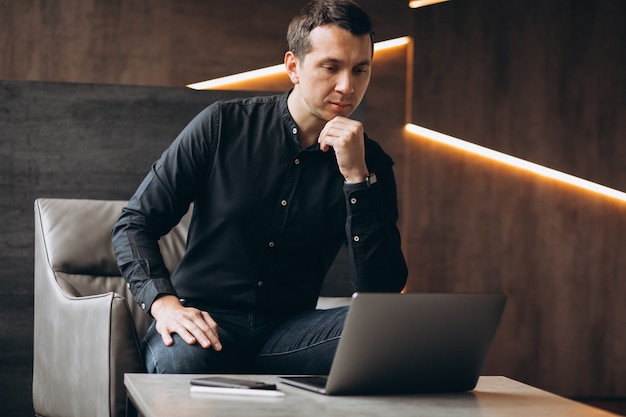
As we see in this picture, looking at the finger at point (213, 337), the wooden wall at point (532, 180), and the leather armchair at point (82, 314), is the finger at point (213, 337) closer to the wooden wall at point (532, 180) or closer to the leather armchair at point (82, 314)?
the leather armchair at point (82, 314)

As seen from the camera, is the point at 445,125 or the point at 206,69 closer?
the point at 206,69

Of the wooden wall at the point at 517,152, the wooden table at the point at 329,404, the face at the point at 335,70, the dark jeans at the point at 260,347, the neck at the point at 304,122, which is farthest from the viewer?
the wooden wall at the point at 517,152

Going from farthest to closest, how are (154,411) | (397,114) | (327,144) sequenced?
(397,114) → (327,144) → (154,411)

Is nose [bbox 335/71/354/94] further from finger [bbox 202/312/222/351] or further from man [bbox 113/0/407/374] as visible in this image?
Result: finger [bbox 202/312/222/351]

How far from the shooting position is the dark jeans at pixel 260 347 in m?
1.83

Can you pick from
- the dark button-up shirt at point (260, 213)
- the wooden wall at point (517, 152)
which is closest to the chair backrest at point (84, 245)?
the dark button-up shirt at point (260, 213)

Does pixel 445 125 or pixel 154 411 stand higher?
pixel 445 125

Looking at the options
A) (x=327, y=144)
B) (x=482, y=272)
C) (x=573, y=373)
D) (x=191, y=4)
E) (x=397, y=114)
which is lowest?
(x=573, y=373)

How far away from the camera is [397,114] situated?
3.94 m

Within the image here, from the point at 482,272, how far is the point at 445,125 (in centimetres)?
72

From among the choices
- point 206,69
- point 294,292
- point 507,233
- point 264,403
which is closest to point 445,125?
point 507,233

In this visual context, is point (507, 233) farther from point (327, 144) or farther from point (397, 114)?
point (327, 144)

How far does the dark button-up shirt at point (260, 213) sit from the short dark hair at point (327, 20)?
0.19 m

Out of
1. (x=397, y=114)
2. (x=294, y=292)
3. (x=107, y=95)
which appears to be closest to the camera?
(x=294, y=292)
